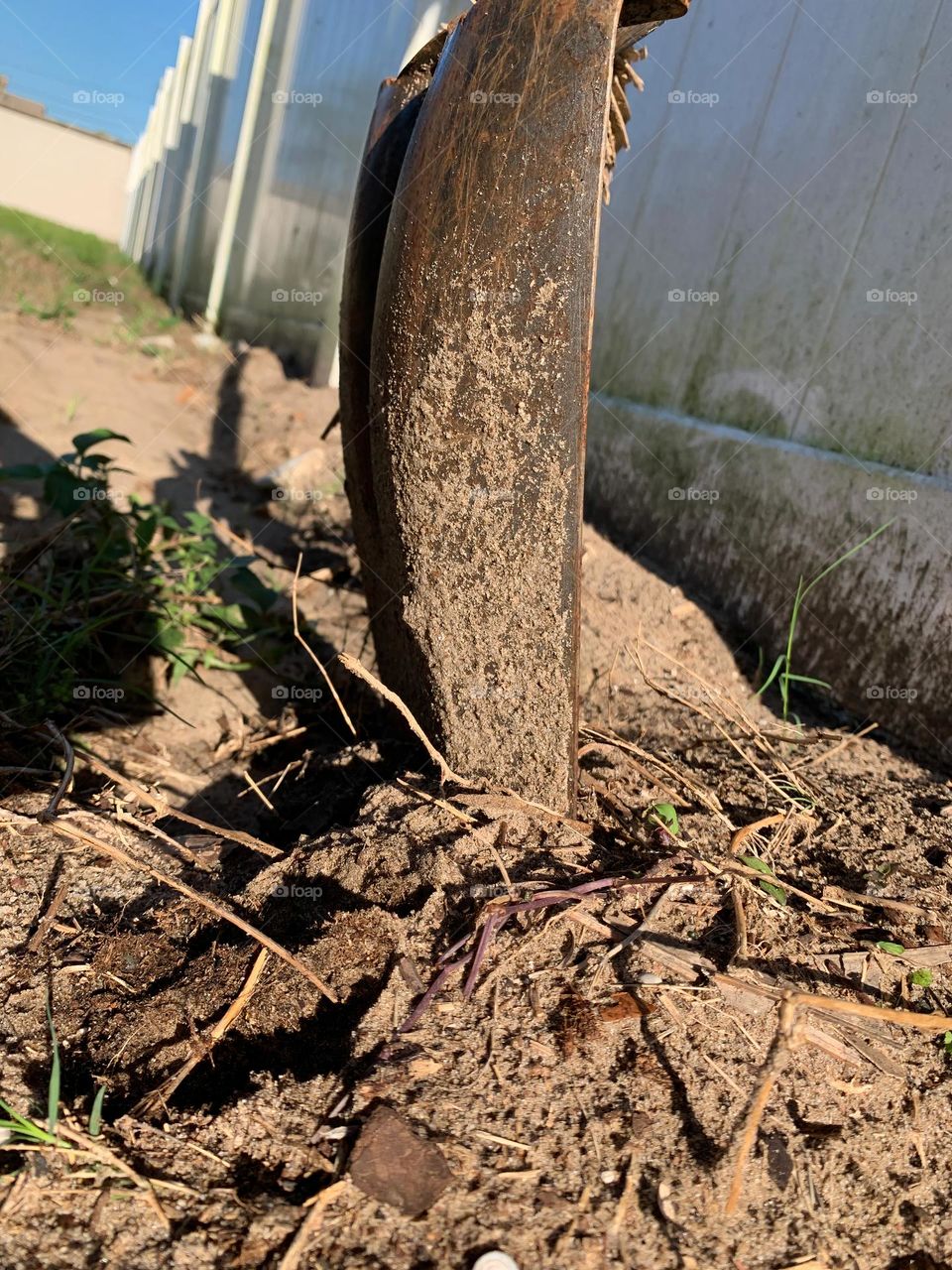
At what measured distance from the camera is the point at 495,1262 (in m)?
1.03

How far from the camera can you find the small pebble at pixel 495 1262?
3.35 ft

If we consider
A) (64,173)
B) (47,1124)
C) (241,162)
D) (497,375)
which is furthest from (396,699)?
(64,173)

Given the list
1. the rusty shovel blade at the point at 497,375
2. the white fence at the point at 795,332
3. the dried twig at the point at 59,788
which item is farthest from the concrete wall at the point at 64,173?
the rusty shovel blade at the point at 497,375

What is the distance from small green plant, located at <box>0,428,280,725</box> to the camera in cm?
243

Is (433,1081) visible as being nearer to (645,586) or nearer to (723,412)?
(645,586)

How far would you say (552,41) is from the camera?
152cm

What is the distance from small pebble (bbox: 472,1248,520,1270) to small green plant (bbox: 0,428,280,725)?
5.49 ft

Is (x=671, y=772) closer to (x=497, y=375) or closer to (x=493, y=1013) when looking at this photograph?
(x=493, y=1013)

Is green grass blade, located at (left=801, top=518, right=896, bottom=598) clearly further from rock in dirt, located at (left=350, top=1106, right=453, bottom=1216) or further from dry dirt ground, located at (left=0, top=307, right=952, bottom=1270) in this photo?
rock in dirt, located at (left=350, top=1106, right=453, bottom=1216)

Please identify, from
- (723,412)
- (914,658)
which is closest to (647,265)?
(723,412)

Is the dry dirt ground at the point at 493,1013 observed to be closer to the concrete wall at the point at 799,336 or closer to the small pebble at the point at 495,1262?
the small pebble at the point at 495,1262

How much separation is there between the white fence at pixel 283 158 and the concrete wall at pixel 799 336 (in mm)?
2752

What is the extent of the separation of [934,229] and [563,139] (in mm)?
1340

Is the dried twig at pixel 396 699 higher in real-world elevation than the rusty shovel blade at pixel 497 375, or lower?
lower
